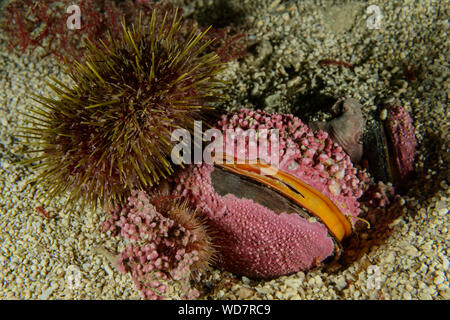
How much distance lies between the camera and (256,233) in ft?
7.33

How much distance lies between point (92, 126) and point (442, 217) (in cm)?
224

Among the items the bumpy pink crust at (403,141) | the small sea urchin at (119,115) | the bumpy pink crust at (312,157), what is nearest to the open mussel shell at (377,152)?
the bumpy pink crust at (403,141)

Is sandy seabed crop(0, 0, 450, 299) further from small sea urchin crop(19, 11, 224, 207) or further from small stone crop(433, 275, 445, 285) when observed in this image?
small sea urchin crop(19, 11, 224, 207)

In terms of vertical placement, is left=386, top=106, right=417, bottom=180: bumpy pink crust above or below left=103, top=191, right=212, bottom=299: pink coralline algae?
above

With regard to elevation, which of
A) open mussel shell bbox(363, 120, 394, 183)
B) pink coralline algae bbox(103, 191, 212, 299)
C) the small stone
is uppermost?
open mussel shell bbox(363, 120, 394, 183)

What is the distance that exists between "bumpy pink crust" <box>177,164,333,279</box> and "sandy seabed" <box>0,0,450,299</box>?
0.42 feet

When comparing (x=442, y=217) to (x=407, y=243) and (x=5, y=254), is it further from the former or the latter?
(x=5, y=254)

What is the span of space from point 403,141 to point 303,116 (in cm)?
75

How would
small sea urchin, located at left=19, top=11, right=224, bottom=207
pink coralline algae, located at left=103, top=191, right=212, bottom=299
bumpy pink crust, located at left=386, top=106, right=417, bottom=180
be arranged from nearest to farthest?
small sea urchin, located at left=19, top=11, right=224, bottom=207
pink coralline algae, located at left=103, top=191, right=212, bottom=299
bumpy pink crust, located at left=386, top=106, right=417, bottom=180

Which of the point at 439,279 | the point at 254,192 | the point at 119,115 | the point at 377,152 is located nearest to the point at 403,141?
the point at 377,152

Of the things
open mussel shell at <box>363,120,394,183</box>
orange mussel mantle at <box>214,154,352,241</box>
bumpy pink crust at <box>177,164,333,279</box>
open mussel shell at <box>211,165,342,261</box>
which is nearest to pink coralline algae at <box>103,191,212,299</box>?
bumpy pink crust at <box>177,164,333,279</box>

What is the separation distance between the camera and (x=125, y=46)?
2102 millimetres

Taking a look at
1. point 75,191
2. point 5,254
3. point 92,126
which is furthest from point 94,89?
point 5,254

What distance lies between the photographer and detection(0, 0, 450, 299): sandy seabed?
6.95 feet
